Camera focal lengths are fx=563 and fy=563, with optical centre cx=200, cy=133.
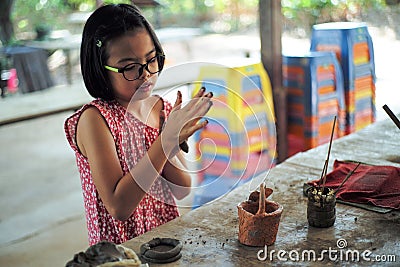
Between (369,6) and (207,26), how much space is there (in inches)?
160

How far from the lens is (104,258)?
3.59ft

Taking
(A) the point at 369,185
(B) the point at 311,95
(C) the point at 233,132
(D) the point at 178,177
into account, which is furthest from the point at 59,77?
(A) the point at 369,185

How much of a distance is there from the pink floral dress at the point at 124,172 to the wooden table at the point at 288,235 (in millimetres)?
182

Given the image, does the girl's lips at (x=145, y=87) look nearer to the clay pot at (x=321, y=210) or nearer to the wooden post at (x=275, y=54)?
the clay pot at (x=321, y=210)

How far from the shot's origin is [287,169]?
2002 millimetres

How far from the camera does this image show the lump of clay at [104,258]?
108 cm

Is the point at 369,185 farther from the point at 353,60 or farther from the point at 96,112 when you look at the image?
the point at 353,60

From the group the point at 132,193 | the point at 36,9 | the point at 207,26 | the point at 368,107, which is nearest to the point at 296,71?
the point at 368,107

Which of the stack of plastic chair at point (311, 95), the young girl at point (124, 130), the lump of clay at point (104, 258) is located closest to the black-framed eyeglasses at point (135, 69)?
the young girl at point (124, 130)

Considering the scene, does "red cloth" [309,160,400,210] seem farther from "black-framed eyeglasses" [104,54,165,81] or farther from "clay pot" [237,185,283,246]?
"black-framed eyeglasses" [104,54,165,81]

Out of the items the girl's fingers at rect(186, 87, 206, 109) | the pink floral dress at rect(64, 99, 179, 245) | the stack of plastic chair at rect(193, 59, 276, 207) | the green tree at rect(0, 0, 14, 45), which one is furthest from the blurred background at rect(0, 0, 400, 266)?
the girl's fingers at rect(186, 87, 206, 109)

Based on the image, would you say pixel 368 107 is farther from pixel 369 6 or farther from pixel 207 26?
pixel 207 26

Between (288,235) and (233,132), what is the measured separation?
1.69 m

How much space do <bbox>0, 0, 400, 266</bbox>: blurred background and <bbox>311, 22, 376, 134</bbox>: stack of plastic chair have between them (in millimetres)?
351
